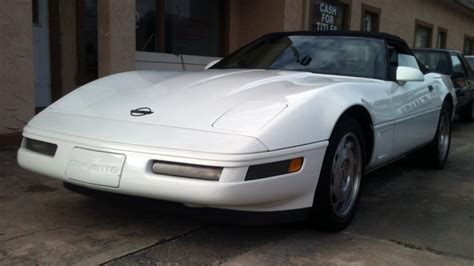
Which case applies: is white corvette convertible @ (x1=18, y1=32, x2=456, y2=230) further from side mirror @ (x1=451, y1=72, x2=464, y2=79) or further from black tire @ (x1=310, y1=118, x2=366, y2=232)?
side mirror @ (x1=451, y1=72, x2=464, y2=79)

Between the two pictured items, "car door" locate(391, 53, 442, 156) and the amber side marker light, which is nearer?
the amber side marker light

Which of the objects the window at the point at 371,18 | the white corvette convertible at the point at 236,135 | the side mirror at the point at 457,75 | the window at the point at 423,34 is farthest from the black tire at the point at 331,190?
the window at the point at 423,34

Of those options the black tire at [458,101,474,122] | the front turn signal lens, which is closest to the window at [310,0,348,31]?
the black tire at [458,101,474,122]

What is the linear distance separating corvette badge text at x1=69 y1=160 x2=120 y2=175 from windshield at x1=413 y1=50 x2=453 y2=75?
303 inches

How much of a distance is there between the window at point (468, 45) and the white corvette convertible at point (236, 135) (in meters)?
21.7

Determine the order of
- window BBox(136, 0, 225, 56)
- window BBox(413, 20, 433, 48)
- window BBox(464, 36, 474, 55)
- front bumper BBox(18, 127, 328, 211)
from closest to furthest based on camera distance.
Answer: front bumper BBox(18, 127, 328, 211), window BBox(136, 0, 225, 56), window BBox(413, 20, 433, 48), window BBox(464, 36, 474, 55)

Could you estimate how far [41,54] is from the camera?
698cm

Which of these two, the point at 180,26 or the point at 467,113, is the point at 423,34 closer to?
the point at 467,113

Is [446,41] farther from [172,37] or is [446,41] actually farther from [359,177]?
[359,177]

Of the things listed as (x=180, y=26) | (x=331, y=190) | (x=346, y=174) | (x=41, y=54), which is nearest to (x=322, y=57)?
(x=346, y=174)

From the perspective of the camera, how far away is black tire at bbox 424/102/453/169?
5.42m

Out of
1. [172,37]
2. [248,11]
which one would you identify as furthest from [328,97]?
[248,11]

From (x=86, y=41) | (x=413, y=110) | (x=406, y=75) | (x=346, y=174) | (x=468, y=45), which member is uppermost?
(x=468, y=45)

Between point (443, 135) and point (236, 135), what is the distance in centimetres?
371
